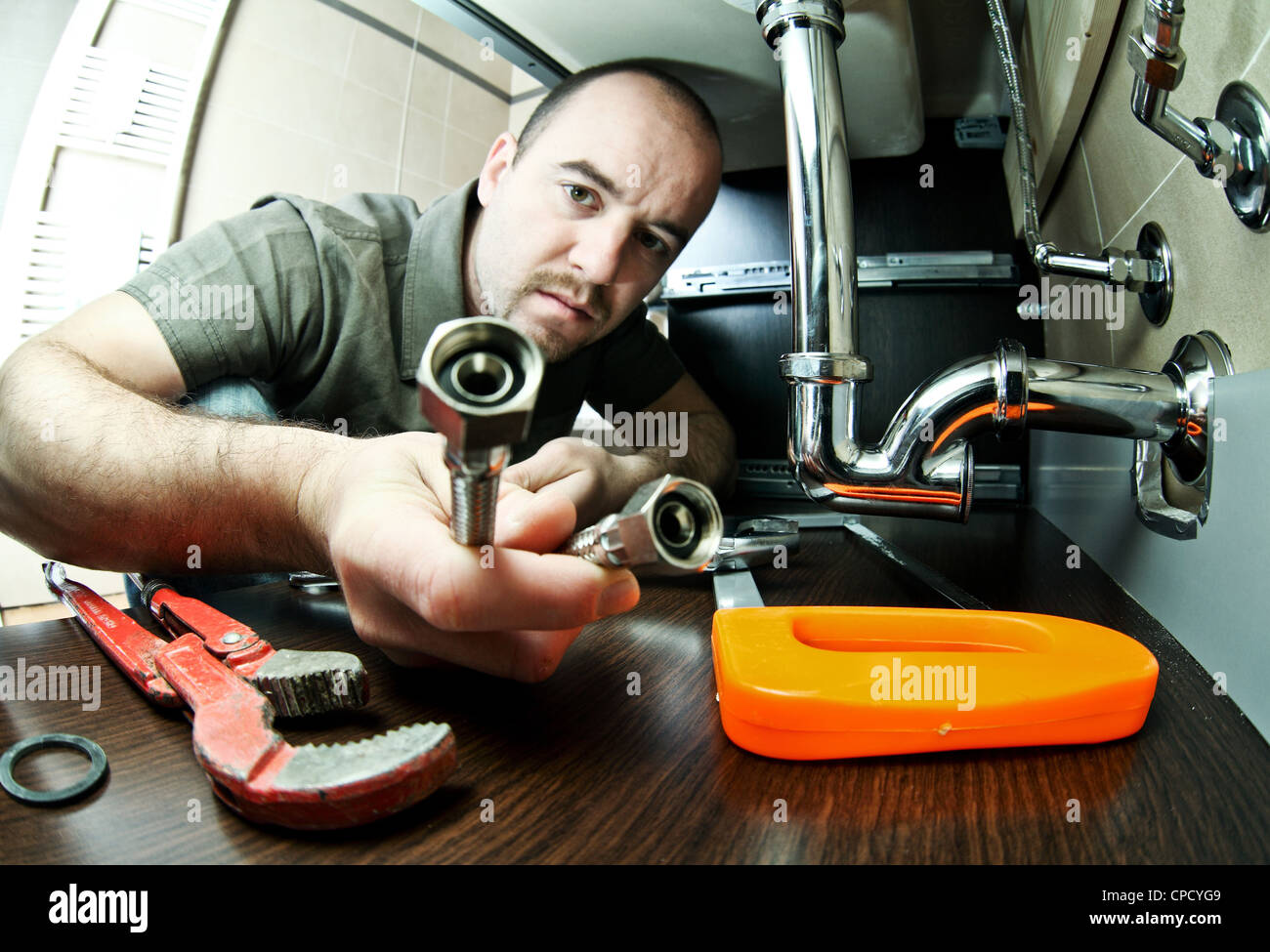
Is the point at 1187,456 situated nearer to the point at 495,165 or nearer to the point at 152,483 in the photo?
the point at 152,483

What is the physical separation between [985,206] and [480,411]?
943 mm

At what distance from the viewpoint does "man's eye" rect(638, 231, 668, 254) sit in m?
0.76

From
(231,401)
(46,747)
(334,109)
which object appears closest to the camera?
(46,747)

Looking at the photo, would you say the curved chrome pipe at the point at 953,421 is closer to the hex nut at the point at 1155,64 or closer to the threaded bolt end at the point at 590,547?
the hex nut at the point at 1155,64

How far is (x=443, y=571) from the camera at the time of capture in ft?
0.73

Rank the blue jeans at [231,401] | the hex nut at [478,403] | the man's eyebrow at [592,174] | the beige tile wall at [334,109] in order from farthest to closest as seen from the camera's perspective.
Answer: the beige tile wall at [334,109], the man's eyebrow at [592,174], the blue jeans at [231,401], the hex nut at [478,403]

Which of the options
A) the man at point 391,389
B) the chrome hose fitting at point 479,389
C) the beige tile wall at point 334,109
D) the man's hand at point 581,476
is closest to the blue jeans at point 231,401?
the man at point 391,389

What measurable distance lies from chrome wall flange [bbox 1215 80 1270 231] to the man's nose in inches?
19.8

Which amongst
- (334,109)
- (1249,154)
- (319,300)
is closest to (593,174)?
(319,300)

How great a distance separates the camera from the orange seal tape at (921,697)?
0.74ft

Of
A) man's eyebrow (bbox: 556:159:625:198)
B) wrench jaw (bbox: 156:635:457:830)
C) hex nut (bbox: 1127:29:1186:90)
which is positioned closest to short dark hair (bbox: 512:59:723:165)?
man's eyebrow (bbox: 556:159:625:198)

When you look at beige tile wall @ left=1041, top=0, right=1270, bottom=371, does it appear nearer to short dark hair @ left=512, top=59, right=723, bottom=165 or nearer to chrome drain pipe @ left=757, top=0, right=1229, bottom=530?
chrome drain pipe @ left=757, top=0, right=1229, bottom=530

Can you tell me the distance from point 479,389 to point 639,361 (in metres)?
0.82

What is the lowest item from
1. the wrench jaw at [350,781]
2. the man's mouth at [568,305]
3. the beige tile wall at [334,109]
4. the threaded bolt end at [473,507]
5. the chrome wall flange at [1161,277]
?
the wrench jaw at [350,781]
